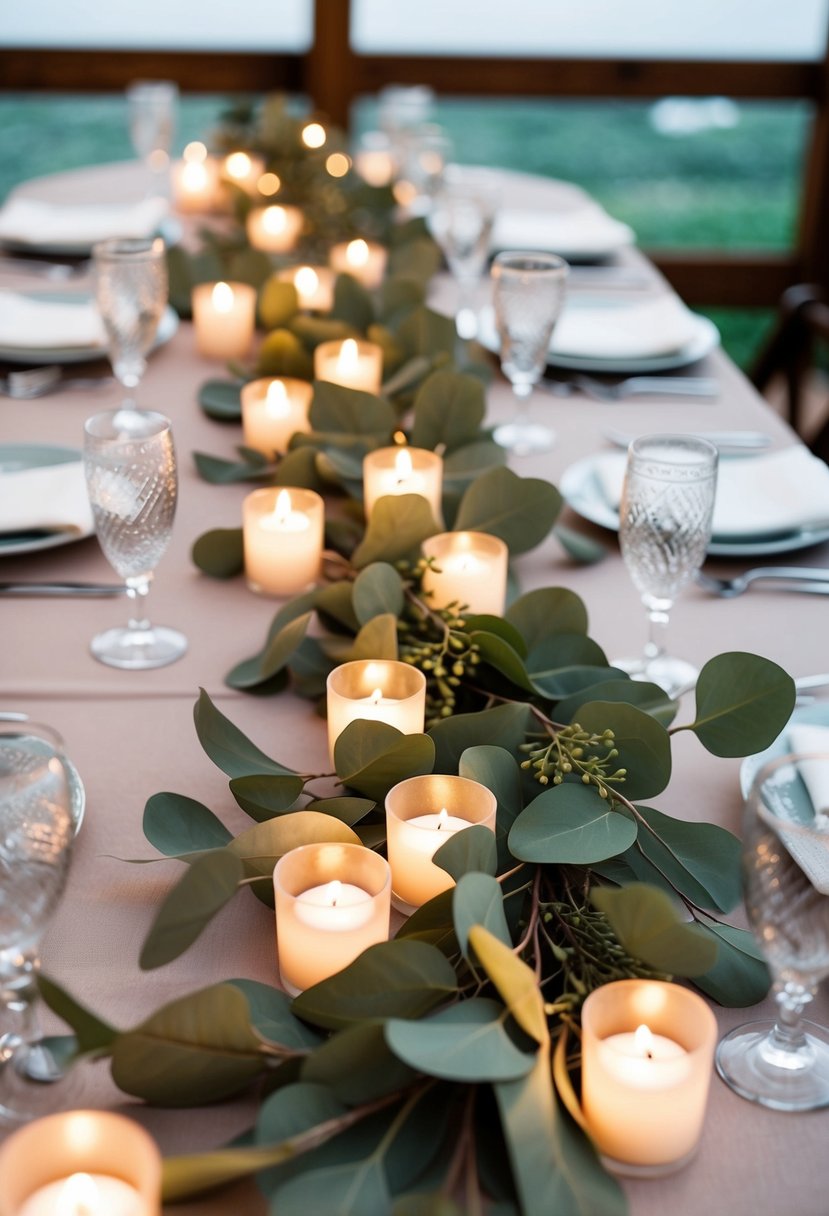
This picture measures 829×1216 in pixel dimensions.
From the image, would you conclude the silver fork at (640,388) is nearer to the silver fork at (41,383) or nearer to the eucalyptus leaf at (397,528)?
the silver fork at (41,383)

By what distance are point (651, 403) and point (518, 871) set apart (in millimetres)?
1090

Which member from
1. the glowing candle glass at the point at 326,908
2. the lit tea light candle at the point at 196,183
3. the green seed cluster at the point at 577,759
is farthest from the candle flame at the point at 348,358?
the lit tea light candle at the point at 196,183

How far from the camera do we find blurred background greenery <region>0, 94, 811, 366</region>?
438cm

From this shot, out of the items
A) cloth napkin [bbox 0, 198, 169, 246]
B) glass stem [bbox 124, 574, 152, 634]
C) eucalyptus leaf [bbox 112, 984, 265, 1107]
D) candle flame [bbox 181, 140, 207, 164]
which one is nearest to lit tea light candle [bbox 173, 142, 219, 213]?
candle flame [bbox 181, 140, 207, 164]

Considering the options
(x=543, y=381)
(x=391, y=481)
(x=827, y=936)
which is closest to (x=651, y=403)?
(x=543, y=381)

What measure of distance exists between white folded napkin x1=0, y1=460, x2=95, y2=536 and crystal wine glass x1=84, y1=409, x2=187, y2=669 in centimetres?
17

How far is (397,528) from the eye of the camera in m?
1.11

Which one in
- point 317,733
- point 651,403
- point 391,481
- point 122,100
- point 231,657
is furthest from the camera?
point 122,100

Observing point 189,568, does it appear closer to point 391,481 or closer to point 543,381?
point 391,481

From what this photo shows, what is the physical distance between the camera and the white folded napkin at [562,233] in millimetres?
2344

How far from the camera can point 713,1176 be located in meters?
0.63

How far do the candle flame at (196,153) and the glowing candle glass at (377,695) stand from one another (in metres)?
1.96

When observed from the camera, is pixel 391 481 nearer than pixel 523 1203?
No

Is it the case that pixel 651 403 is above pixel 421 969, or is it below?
below
